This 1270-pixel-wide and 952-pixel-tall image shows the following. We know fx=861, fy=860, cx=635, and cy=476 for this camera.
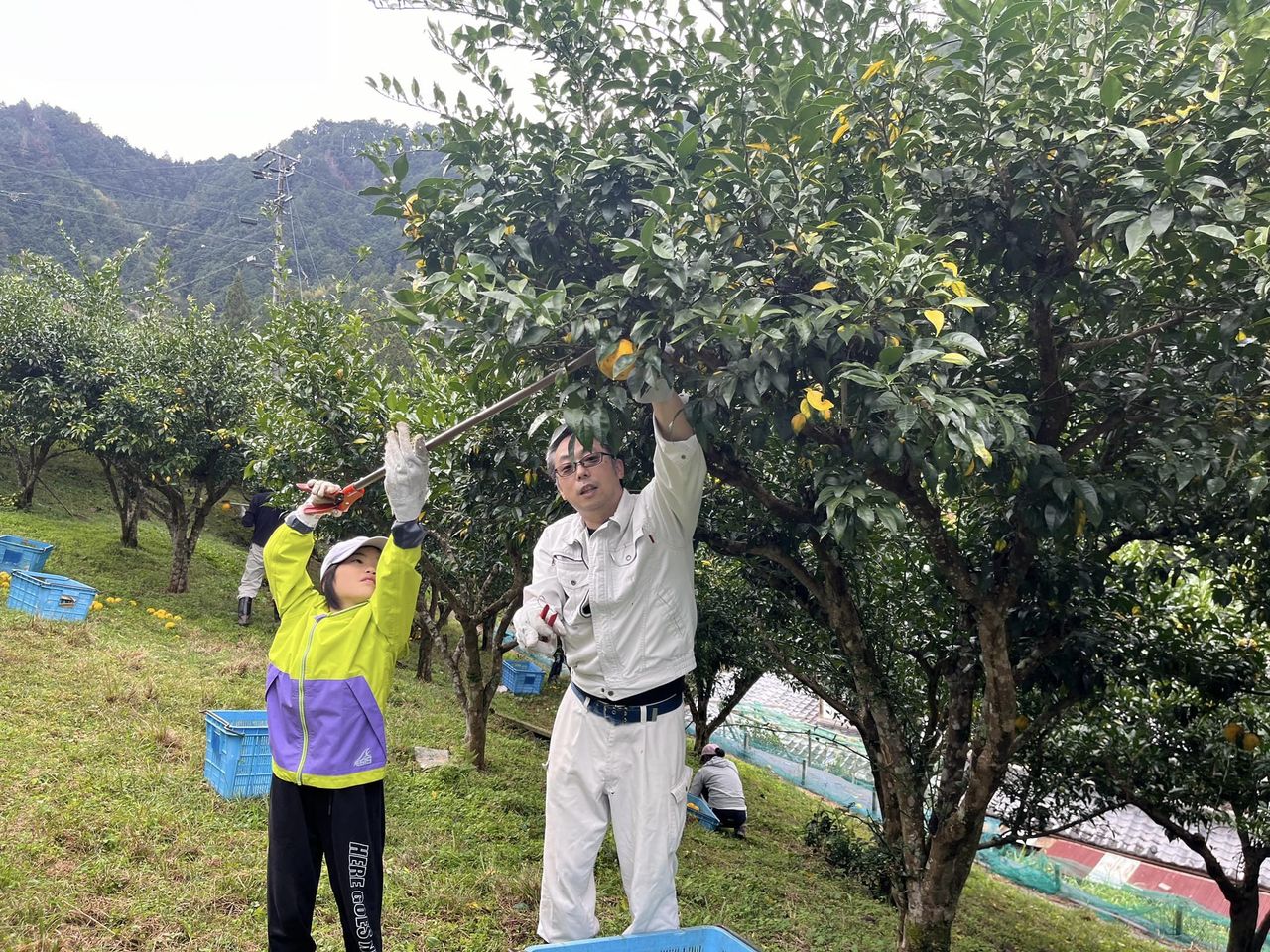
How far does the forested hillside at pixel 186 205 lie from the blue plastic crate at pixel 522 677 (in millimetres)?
27881

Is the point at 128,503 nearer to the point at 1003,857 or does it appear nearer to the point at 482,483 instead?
the point at 482,483

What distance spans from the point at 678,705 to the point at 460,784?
179 inches

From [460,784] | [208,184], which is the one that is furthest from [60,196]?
[460,784]

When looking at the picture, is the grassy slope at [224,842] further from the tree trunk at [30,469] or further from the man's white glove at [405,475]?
the tree trunk at [30,469]

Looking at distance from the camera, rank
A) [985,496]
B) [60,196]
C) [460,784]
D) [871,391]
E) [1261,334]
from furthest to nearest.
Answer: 1. [60,196]
2. [460,784]
3. [985,496]
4. [1261,334]
5. [871,391]

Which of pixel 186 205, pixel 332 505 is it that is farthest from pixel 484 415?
pixel 186 205

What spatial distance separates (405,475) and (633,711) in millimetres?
1137

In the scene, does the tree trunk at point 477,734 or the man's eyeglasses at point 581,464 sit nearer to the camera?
the man's eyeglasses at point 581,464

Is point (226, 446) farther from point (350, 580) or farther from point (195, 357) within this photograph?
point (350, 580)

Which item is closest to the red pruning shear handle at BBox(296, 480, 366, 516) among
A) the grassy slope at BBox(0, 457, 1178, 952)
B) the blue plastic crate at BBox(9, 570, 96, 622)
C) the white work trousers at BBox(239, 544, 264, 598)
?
the grassy slope at BBox(0, 457, 1178, 952)

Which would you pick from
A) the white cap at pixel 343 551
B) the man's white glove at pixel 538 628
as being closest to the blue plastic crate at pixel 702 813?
the white cap at pixel 343 551

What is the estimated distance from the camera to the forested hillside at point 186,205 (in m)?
43.9

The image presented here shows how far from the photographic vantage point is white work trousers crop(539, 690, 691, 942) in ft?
9.30

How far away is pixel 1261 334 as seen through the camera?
8.81ft
